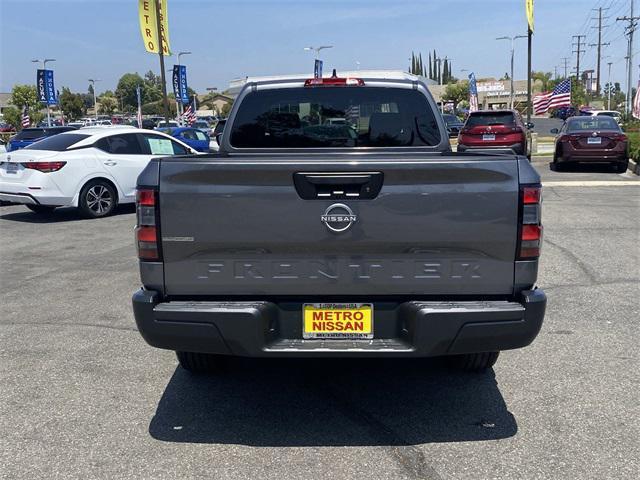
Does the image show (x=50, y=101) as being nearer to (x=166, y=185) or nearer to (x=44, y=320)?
(x=44, y=320)

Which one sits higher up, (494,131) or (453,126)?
(494,131)

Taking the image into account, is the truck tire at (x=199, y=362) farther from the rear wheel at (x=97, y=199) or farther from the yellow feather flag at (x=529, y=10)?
the yellow feather flag at (x=529, y=10)

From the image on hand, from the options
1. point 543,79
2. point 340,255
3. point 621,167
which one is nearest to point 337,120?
point 340,255

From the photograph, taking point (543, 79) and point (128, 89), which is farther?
point (128, 89)

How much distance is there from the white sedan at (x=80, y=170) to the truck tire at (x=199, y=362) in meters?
7.79

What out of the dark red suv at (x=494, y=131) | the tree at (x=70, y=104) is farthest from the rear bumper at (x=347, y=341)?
the tree at (x=70, y=104)

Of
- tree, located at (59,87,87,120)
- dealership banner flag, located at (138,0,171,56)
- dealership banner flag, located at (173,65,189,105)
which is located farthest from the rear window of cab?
tree, located at (59,87,87,120)

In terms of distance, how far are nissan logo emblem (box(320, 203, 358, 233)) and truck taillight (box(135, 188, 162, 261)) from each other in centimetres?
85

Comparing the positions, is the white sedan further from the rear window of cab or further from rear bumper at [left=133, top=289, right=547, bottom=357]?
rear bumper at [left=133, top=289, right=547, bottom=357]

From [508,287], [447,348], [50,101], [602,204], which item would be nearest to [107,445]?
[447,348]

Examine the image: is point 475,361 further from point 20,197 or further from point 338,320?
point 20,197

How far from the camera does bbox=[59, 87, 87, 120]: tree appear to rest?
91.8 m

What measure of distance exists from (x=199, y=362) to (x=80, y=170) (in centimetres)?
809

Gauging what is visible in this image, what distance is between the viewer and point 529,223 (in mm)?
3320
